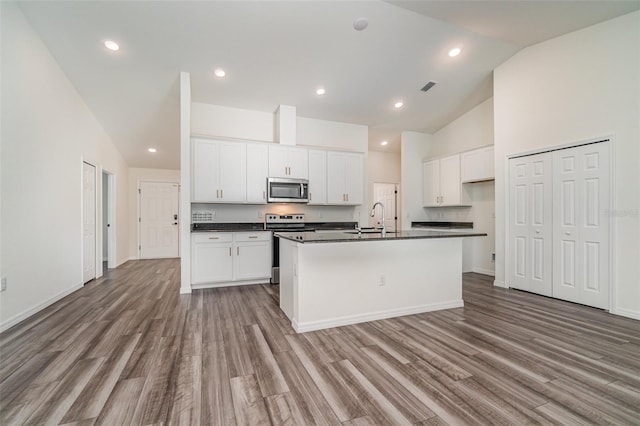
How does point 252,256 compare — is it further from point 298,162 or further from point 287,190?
point 298,162

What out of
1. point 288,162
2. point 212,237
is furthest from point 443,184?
point 212,237

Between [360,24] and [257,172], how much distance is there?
262 centimetres

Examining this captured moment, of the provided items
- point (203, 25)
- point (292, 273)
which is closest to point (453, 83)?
point (203, 25)

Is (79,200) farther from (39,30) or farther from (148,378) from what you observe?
(148,378)

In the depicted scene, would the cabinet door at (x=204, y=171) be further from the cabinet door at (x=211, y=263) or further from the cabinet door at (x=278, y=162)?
the cabinet door at (x=278, y=162)

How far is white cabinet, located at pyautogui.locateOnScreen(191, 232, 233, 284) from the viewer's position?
4.19 m

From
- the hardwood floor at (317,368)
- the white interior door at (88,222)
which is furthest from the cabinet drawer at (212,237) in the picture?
the white interior door at (88,222)

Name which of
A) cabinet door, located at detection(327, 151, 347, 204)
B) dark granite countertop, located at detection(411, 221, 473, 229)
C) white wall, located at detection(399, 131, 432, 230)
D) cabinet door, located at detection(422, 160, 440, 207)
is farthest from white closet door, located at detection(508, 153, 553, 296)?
cabinet door, located at detection(327, 151, 347, 204)

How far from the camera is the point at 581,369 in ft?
6.51

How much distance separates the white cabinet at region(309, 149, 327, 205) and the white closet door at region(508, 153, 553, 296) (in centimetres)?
299

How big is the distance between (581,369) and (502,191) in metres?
2.96

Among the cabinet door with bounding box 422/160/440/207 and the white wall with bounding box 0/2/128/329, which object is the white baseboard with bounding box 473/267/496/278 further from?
the white wall with bounding box 0/2/128/329

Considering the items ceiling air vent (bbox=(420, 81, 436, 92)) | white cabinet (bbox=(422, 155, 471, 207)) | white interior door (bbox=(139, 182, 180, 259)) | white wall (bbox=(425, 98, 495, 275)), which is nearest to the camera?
ceiling air vent (bbox=(420, 81, 436, 92))

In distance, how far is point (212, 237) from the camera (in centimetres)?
429
